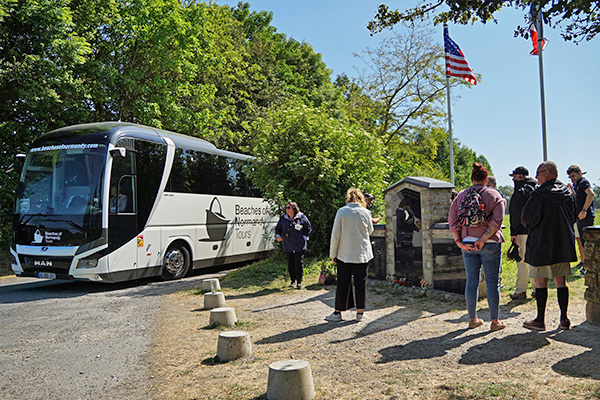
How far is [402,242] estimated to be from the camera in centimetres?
948

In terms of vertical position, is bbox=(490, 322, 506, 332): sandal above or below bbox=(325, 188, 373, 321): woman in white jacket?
below

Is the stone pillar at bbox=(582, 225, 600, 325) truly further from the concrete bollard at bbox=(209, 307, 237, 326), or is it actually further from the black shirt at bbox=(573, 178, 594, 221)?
the concrete bollard at bbox=(209, 307, 237, 326)

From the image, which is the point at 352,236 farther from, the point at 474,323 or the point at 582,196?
the point at 582,196

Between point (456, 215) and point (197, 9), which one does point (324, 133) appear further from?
point (197, 9)

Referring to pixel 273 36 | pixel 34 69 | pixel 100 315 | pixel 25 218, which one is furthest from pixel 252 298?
pixel 273 36

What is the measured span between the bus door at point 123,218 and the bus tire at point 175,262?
125cm

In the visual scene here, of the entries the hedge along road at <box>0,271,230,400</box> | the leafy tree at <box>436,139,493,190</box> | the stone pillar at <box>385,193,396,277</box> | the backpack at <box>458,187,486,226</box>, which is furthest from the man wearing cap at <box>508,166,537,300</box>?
the leafy tree at <box>436,139,493,190</box>

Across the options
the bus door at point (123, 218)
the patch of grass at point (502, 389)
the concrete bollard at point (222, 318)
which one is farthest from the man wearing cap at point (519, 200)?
the bus door at point (123, 218)

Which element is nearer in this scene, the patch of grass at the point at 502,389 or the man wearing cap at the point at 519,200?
the patch of grass at the point at 502,389

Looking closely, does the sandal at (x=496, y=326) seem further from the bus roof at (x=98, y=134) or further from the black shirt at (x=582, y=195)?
the bus roof at (x=98, y=134)

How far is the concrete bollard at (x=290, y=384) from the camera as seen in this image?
4016mm

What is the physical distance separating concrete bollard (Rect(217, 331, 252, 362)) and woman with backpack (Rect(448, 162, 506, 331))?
282 cm

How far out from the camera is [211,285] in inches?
403

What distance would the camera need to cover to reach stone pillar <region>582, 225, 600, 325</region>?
600cm
